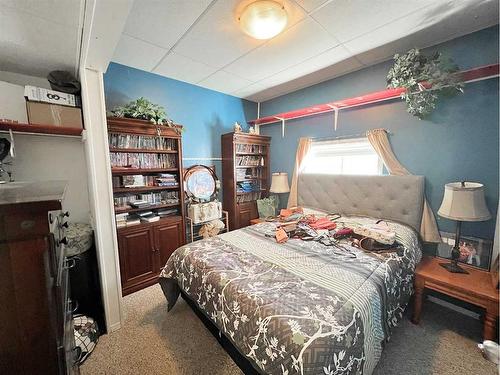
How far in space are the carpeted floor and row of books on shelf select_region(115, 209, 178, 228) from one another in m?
0.92

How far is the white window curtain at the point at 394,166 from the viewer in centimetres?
217

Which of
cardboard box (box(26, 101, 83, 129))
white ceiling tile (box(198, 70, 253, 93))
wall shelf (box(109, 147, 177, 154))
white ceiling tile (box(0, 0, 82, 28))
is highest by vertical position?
white ceiling tile (box(198, 70, 253, 93))

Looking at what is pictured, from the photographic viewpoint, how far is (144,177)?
102 inches

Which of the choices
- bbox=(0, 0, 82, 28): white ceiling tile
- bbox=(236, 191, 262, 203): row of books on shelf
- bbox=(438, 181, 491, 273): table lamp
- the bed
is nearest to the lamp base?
bbox=(438, 181, 491, 273): table lamp

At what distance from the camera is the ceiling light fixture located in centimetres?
154

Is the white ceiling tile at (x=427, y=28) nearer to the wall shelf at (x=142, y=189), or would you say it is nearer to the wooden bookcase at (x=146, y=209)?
the wooden bookcase at (x=146, y=209)

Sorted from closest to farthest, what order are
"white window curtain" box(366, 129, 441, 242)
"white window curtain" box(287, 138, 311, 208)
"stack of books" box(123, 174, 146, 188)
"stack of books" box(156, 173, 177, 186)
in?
1. "white window curtain" box(366, 129, 441, 242)
2. "stack of books" box(123, 174, 146, 188)
3. "stack of books" box(156, 173, 177, 186)
4. "white window curtain" box(287, 138, 311, 208)

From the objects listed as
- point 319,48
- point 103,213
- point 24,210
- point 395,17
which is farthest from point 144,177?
point 395,17

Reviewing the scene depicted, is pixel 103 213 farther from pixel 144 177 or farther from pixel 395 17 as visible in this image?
pixel 395 17

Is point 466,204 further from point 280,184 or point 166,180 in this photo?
point 166,180

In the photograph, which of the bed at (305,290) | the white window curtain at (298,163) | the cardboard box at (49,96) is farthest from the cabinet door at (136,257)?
the white window curtain at (298,163)

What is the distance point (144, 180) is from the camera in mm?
2576

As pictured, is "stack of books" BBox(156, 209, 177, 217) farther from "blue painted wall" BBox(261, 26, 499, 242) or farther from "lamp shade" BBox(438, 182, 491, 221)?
"lamp shade" BBox(438, 182, 491, 221)

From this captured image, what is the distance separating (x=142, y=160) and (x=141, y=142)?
219mm
